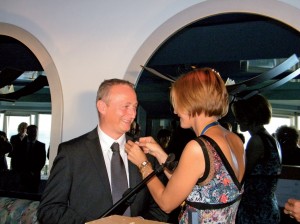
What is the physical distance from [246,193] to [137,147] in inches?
43.6

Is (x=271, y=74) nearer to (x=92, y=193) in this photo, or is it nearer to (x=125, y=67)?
(x=125, y=67)

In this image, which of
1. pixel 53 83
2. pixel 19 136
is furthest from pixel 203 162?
pixel 19 136

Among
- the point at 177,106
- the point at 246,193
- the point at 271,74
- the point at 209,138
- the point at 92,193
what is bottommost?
the point at 246,193

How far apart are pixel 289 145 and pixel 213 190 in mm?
1827

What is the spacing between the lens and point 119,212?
1546mm

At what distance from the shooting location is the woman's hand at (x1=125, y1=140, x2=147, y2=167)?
150 cm

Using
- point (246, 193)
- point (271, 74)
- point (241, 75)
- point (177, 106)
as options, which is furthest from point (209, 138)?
point (241, 75)

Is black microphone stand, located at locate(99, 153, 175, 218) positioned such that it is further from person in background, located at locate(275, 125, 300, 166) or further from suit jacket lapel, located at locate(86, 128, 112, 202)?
person in background, located at locate(275, 125, 300, 166)

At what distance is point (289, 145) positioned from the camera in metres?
2.99

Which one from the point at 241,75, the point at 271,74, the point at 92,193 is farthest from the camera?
the point at 241,75

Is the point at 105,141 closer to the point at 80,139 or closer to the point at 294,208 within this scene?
the point at 80,139

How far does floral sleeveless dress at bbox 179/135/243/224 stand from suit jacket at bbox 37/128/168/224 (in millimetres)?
390

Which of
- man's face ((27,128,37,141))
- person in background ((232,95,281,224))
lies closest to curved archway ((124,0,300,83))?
person in background ((232,95,281,224))

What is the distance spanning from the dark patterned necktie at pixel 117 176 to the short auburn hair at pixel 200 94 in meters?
0.41
